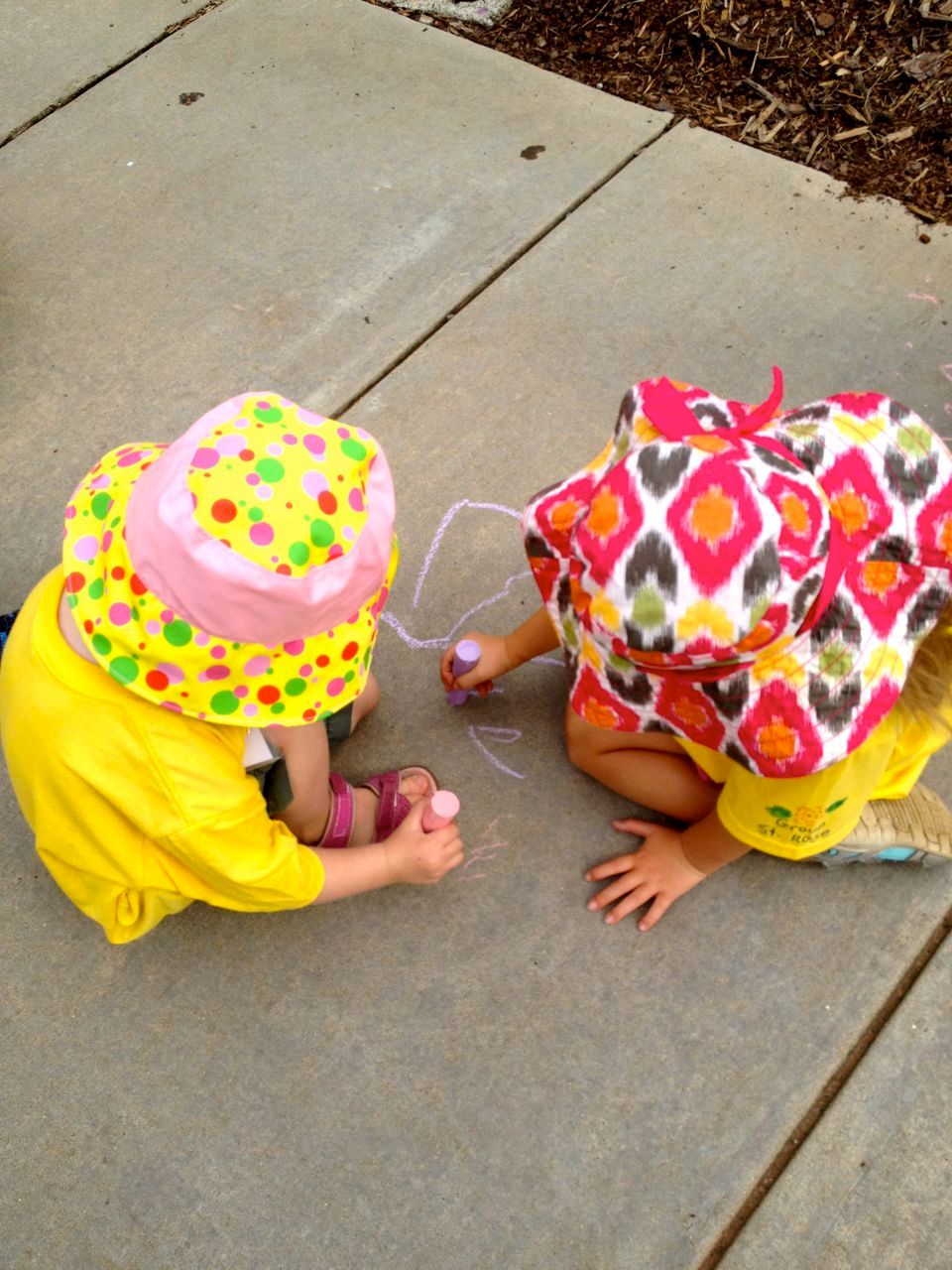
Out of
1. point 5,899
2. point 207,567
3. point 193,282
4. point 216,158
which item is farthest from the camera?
point 216,158

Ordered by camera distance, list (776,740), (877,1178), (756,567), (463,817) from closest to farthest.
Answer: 1. (756,567)
2. (776,740)
3. (877,1178)
4. (463,817)

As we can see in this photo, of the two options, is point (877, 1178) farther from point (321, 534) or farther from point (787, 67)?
point (787, 67)

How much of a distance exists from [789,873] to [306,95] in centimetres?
269

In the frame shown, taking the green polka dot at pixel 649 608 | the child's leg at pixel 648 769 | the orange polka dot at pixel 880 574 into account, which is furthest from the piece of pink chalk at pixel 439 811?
the orange polka dot at pixel 880 574

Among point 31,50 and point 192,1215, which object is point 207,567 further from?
point 31,50

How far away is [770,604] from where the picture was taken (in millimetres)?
1220

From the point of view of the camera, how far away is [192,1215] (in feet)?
5.61

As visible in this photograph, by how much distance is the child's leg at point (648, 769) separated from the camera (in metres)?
1.95

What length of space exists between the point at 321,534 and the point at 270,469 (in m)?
0.10

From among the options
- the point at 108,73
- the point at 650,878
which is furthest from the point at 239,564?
the point at 108,73

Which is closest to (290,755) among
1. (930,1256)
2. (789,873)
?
(789,873)

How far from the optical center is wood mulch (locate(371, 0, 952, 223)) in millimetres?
3045

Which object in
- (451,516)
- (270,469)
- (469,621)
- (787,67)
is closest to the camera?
(270,469)

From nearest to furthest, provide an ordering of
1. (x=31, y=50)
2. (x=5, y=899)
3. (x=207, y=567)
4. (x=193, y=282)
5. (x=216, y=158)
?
(x=207, y=567)
(x=5, y=899)
(x=193, y=282)
(x=216, y=158)
(x=31, y=50)
